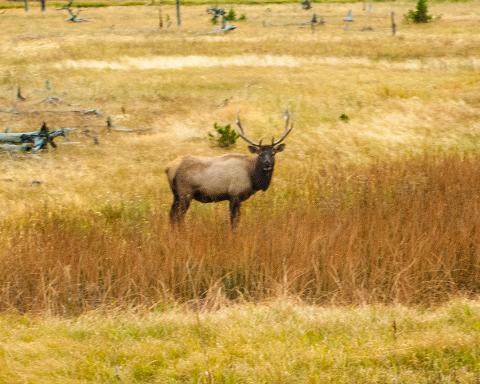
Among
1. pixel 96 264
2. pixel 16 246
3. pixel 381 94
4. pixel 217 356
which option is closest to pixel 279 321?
pixel 217 356

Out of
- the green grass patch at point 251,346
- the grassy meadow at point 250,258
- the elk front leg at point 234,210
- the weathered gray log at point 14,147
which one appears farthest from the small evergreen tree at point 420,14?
the green grass patch at point 251,346

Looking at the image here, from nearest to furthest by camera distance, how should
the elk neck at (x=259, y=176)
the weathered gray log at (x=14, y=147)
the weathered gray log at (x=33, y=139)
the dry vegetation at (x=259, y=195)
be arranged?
1. the dry vegetation at (x=259, y=195)
2. the elk neck at (x=259, y=176)
3. the weathered gray log at (x=14, y=147)
4. the weathered gray log at (x=33, y=139)

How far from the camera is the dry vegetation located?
28.5ft

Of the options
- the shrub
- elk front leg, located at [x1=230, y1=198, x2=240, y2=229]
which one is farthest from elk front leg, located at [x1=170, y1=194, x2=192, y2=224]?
the shrub

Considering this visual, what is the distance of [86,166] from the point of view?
1694cm

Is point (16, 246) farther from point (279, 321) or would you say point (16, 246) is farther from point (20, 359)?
point (279, 321)

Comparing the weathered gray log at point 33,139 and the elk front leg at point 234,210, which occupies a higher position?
the elk front leg at point 234,210

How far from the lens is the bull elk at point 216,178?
11.3 m

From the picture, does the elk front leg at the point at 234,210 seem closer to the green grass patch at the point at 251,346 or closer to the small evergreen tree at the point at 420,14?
the green grass patch at the point at 251,346

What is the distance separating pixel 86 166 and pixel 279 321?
10367 mm

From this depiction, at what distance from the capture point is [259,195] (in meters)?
13.6

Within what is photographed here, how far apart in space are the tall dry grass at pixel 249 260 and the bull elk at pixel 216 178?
1334 millimetres

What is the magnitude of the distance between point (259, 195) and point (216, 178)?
7.84 feet

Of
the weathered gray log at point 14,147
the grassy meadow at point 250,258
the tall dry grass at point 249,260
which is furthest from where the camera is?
the weathered gray log at point 14,147
